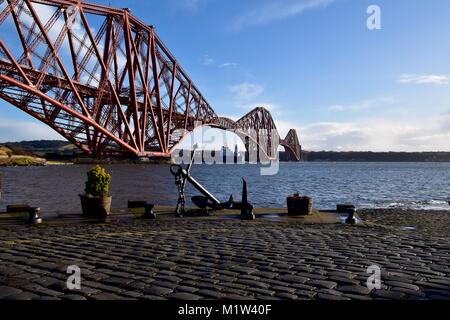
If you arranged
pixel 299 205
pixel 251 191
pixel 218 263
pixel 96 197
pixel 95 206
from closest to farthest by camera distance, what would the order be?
pixel 218 263 → pixel 96 197 → pixel 95 206 → pixel 299 205 → pixel 251 191

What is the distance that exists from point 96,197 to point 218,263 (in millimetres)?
8231

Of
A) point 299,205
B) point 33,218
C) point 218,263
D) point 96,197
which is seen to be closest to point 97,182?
point 96,197

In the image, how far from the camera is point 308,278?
5.78 m

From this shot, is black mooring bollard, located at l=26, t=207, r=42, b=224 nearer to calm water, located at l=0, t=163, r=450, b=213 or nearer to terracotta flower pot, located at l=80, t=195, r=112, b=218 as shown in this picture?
terracotta flower pot, located at l=80, t=195, r=112, b=218

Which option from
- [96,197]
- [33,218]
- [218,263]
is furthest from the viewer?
[96,197]

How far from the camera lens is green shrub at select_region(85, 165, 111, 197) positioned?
14.0 meters

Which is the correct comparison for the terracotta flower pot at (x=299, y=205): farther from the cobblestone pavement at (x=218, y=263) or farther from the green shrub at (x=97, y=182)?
the green shrub at (x=97, y=182)

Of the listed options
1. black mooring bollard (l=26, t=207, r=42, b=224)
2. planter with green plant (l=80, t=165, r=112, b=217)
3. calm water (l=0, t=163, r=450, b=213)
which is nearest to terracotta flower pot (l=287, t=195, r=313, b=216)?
planter with green plant (l=80, t=165, r=112, b=217)

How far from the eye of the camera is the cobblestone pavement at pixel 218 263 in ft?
16.8

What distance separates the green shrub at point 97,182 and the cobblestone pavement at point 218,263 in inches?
121

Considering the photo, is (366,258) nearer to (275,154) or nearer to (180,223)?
(180,223)

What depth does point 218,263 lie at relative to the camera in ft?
22.2

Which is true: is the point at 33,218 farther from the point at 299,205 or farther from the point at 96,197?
the point at 299,205
